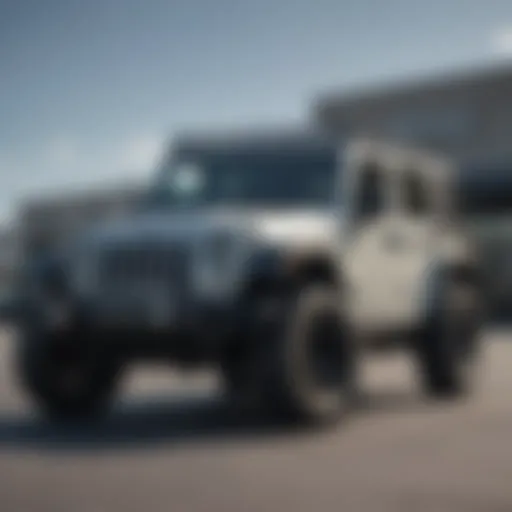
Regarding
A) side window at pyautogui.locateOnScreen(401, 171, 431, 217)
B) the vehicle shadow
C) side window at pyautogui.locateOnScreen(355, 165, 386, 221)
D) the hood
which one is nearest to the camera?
the vehicle shadow

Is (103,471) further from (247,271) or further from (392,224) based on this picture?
(392,224)

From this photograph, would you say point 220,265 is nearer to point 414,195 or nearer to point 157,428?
point 157,428

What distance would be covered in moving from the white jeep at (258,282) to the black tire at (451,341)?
0.07 feet

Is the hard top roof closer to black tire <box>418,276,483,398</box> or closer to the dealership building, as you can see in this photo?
black tire <box>418,276,483,398</box>

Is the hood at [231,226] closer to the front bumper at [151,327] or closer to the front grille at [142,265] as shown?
the front grille at [142,265]

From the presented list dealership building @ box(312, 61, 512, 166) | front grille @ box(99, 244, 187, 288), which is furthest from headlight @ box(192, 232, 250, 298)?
dealership building @ box(312, 61, 512, 166)

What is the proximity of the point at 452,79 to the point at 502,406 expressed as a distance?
26802 millimetres

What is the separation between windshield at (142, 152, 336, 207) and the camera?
8.12 m

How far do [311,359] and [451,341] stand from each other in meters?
2.45

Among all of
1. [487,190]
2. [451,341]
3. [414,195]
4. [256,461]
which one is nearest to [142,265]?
[256,461]

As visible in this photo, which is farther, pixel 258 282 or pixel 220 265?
pixel 258 282

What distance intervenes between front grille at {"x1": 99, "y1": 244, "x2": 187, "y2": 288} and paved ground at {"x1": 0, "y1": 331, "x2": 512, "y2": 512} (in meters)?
1.02

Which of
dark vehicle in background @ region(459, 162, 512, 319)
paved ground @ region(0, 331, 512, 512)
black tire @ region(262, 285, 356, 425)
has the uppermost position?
dark vehicle in background @ region(459, 162, 512, 319)

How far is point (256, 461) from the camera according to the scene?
19.7ft
